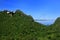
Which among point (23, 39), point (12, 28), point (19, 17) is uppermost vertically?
point (19, 17)

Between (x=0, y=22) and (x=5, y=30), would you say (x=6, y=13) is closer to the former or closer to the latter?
(x=0, y=22)

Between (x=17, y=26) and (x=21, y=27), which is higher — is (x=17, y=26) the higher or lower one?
the higher one

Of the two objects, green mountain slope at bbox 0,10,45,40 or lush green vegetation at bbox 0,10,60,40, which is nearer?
lush green vegetation at bbox 0,10,60,40

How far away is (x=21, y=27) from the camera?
60.2 meters

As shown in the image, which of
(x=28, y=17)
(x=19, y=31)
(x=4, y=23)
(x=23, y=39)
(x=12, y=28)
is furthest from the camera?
(x=28, y=17)

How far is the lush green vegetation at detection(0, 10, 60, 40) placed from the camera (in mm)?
55444

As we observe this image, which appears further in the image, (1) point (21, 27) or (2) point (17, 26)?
(2) point (17, 26)

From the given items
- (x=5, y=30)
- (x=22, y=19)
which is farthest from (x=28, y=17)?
(x=5, y=30)

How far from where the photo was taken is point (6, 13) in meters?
70.1

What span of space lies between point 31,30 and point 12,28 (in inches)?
288

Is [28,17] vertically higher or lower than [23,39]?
higher

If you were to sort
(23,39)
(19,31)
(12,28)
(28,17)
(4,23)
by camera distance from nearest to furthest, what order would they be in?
(23,39), (19,31), (12,28), (4,23), (28,17)

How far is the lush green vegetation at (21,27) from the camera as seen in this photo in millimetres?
55444

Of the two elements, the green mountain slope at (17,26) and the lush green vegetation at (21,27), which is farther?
the green mountain slope at (17,26)
